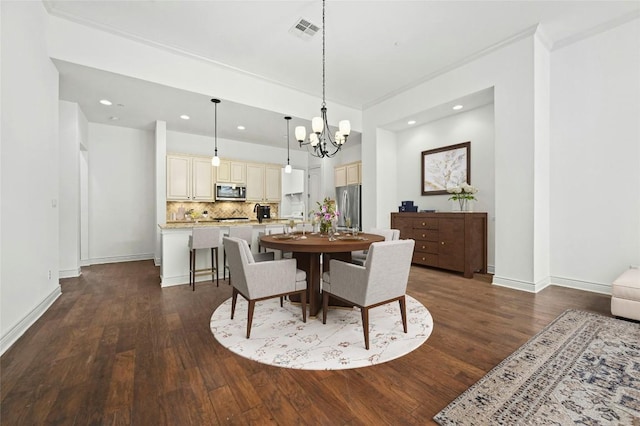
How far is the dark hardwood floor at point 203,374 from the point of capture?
1.45 meters

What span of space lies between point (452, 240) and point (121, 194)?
261 inches

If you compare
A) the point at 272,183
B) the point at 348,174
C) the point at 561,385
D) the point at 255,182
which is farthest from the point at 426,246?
the point at 255,182

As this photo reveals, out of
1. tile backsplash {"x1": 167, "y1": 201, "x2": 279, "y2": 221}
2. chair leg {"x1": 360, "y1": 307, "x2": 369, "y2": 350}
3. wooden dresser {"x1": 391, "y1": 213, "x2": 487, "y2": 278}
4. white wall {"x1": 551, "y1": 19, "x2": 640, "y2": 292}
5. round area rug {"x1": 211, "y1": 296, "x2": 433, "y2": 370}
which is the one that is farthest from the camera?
tile backsplash {"x1": 167, "y1": 201, "x2": 279, "y2": 221}

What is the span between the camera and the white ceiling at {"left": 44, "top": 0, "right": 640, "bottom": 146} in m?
2.98

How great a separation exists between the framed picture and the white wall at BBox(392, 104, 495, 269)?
0.31 feet

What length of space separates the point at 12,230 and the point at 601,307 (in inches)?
229

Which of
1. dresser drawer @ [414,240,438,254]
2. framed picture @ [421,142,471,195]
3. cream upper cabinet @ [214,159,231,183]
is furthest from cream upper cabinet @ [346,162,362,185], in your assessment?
cream upper cabinet @ [214,159,231,183]

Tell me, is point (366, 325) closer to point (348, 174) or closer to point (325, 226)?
point (325, 226)

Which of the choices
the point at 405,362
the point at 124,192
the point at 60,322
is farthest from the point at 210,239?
the point at 124,192

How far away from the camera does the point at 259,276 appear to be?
231 centimetres

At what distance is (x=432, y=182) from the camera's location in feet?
17.1

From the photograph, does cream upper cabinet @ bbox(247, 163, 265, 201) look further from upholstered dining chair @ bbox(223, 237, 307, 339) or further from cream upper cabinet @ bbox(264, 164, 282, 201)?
upholstered dining chair @ bbox(223, 237, 307, 339)

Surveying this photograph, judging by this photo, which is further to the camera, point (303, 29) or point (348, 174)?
point (348, 174)

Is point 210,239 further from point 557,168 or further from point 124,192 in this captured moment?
point 557,168
